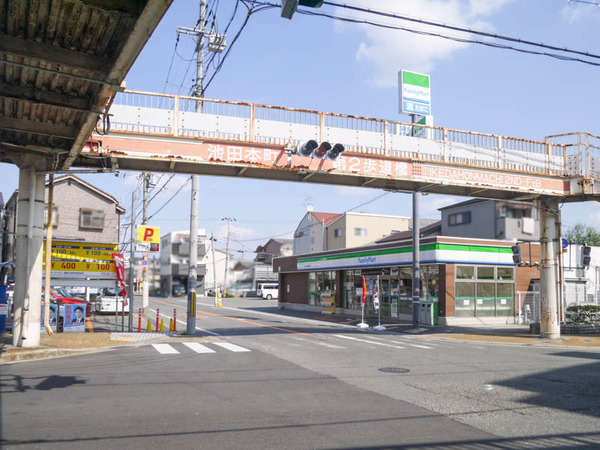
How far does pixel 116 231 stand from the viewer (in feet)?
Result: 158

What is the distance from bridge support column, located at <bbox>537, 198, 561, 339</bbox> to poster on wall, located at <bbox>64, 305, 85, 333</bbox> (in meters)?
17.7

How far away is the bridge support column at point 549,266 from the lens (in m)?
19.7

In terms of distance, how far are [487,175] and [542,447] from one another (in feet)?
44.8

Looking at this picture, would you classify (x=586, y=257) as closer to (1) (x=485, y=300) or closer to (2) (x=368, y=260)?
(1) (x=485, y=300)

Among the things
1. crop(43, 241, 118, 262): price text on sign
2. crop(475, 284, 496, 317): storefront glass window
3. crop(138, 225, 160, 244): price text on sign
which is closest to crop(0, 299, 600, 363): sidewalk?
crop(475, 284, 496, 317): storefront glass window

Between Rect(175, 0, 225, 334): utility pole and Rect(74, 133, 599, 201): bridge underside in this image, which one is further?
Rect(175, 0, 225, 334): utility pole

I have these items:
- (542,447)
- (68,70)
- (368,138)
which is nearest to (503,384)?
→ (542,447)

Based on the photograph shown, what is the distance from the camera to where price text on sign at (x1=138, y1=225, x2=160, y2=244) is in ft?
78.0

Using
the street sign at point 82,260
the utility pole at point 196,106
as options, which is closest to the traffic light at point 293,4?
the utility pole at point 196,106

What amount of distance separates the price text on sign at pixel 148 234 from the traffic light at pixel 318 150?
422 inches

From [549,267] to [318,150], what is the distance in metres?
10.7

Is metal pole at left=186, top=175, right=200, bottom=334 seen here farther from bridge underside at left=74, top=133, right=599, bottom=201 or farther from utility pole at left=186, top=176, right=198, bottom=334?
bridge underside at left=74, top=133, right=599, bottom=201

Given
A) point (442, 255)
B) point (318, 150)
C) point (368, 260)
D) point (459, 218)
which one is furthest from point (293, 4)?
point (459, 218)

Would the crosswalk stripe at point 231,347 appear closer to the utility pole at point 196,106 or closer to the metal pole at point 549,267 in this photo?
the utility pole at point 196,106
